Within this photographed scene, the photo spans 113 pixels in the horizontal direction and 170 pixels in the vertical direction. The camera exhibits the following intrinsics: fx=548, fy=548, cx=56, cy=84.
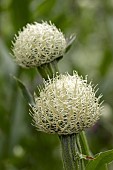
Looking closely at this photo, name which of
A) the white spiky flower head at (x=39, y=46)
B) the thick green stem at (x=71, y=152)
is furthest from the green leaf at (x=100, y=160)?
the white spiky flower head at (x=39, y=46)

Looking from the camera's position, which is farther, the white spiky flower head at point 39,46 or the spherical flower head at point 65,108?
the white spiky flower head at point 39,46

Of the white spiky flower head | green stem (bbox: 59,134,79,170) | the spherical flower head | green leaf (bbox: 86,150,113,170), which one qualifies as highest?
the white spiky flower head

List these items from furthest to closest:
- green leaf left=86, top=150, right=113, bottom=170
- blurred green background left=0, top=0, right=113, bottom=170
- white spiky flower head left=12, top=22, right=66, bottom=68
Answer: blurred green background left=0, top=0, right=113, bottom=170, white spiky flower head left=12, top=22, right=66, bottom=68, green leaf left=86, top=150, right=113, bottom=170

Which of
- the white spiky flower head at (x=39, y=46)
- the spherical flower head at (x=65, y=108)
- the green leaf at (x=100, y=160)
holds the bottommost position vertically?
the green leaf at (x=100, y=160)

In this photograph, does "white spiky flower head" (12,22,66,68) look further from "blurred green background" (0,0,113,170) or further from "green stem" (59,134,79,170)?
"blurred green background" (0,0,113,170)

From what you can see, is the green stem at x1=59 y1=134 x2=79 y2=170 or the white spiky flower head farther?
the white spiky flower head

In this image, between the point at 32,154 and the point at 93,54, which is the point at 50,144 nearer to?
the point at 32,154

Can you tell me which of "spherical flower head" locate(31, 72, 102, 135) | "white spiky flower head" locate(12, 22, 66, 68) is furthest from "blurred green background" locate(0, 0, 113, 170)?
"spherical flower head" locate(31, 72, 102, 135)

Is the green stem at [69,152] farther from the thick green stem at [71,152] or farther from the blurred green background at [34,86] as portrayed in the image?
the blurred green background at [34,86]

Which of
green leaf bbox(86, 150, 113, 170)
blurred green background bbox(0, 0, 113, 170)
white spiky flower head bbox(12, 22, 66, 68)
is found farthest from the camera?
blurred green background bbox(0, 0, 113, 170)
